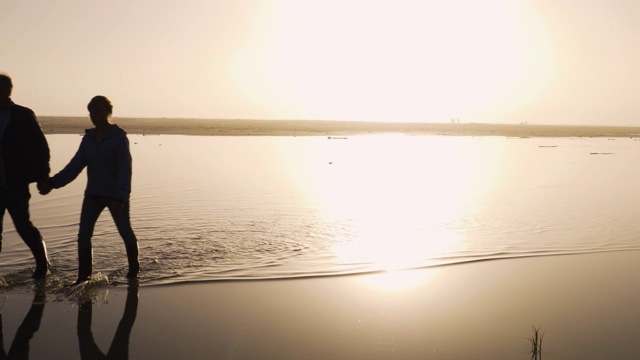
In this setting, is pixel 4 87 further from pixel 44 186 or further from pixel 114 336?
pixel 114 336

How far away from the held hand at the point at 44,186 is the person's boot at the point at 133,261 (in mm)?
1013

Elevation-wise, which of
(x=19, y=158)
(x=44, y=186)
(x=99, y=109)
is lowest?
(x=44, y=186)

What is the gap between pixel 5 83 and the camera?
6062mm

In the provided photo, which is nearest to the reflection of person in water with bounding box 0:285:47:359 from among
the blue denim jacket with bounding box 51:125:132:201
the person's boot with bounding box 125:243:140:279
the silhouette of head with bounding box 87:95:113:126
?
the person's boot with bounding box 125:243:140:279

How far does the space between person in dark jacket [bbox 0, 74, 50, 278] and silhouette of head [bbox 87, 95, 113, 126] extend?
743 millimetres

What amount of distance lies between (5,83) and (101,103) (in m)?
1.03

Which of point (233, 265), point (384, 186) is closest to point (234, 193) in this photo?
point (384, 186)

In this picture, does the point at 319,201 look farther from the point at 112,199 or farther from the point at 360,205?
the point at 112,199

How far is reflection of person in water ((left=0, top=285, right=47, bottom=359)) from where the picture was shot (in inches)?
172

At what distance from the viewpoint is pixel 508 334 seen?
494 centimetres

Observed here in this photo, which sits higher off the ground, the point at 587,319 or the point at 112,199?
the point at 112,199

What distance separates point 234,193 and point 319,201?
7.38 ft

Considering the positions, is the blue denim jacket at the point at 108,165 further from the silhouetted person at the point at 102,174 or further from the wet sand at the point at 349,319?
the wet sand at the point at 349,319

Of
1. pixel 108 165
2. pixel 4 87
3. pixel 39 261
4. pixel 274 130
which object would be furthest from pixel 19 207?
pixel 274 130
